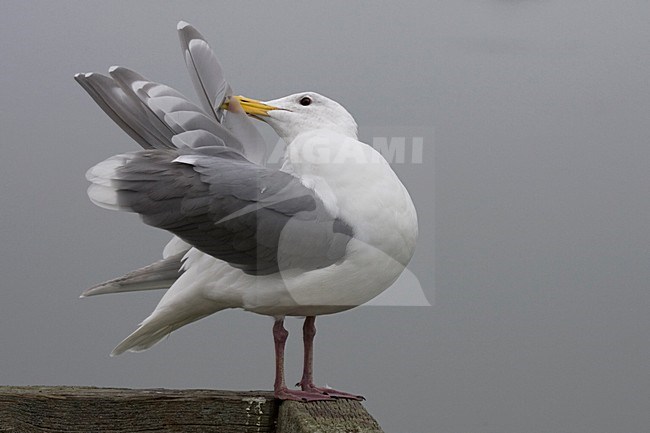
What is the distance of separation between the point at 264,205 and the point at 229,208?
0.05 metres

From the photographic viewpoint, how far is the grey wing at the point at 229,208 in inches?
49.1

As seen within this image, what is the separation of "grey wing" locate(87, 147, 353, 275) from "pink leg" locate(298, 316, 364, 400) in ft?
0.63

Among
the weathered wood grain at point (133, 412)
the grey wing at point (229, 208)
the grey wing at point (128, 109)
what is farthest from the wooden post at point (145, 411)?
the grey wing at point (128, 109)

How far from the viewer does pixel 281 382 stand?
1328mm

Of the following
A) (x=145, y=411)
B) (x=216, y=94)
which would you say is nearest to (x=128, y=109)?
(x=216, y=94)

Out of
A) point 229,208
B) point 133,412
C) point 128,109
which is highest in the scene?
point 128,109

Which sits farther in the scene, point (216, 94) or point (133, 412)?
point (216, 94)

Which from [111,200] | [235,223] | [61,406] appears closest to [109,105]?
[111,200]

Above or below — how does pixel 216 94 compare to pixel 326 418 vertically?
above

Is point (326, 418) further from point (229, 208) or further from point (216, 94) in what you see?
point (216, 94)

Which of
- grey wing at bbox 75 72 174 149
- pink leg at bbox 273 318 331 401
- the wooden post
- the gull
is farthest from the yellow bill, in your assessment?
the wooden post

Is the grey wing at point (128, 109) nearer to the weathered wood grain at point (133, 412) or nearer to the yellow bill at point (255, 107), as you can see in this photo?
the yellow bill at point (255, 107)

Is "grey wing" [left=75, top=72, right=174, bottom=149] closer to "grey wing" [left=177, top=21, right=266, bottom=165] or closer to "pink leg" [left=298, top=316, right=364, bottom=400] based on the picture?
"grey wing" [left=177, top=21, right=266, bottom=165]

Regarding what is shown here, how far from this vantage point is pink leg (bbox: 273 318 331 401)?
51.8 inches
